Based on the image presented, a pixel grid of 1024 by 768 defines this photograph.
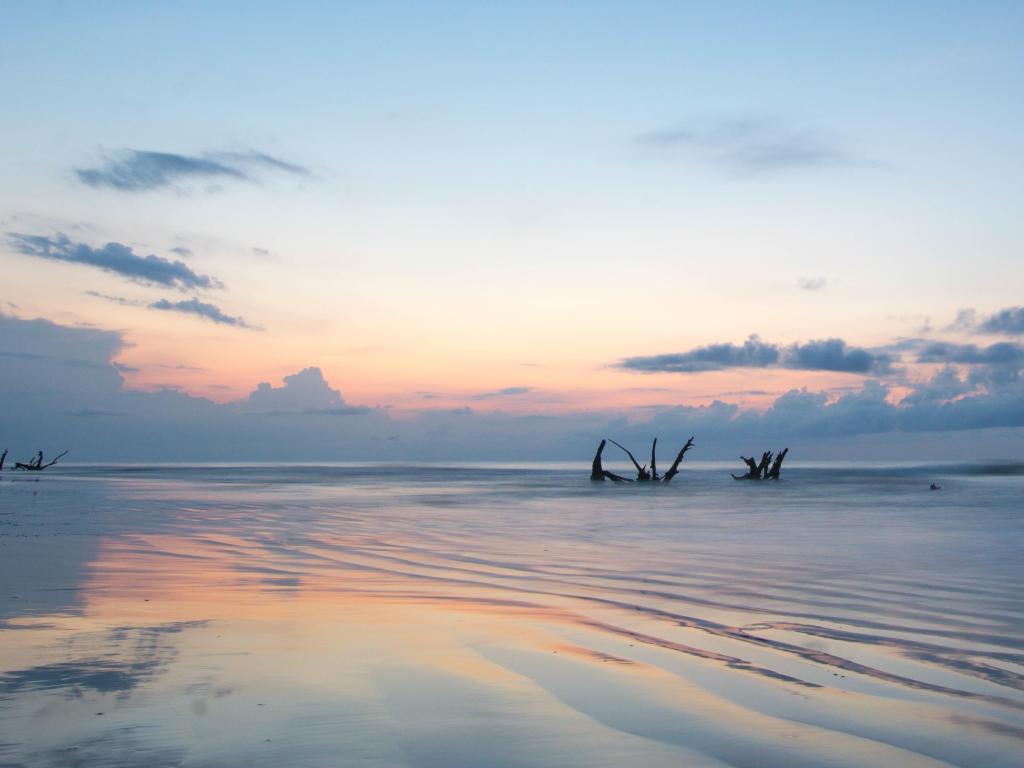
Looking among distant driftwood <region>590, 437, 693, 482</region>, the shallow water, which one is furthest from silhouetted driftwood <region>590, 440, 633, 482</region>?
the shallow water

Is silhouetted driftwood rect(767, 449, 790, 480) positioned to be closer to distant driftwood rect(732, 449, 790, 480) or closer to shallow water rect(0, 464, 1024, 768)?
distant driftwood rect(732, 449, 790, 480)

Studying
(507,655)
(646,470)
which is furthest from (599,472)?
(507,655)

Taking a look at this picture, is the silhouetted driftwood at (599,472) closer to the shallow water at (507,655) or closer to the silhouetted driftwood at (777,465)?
the silhouetted driftwood at (777,465)

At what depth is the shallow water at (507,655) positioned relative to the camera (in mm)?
4711

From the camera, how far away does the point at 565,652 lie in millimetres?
7152

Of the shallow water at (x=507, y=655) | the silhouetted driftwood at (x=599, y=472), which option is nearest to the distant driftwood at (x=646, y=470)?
the silhouetted driftwood at (x=599, y=472)

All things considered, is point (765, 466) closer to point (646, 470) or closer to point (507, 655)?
point (646, 470)

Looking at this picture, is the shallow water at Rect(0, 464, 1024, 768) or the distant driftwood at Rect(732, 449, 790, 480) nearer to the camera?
the shallow water at Rect(0, 464, 1024, 768)

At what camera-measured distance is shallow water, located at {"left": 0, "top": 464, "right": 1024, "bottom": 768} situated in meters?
4.71

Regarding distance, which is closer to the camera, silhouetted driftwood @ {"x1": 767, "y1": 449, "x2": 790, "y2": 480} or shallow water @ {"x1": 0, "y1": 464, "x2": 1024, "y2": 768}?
shallow water @ {"x1": 0, "y1": 464, "x2": 1024, "y2": 768}

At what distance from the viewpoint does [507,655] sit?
23.2 feet

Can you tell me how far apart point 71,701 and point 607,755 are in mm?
3358

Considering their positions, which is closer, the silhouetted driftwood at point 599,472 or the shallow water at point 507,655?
the shallow water at point 507,655

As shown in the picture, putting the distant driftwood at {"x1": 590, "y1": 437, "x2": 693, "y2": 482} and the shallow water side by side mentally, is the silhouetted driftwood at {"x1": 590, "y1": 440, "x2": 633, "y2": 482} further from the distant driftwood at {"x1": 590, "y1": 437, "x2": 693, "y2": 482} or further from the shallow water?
the shallow water
